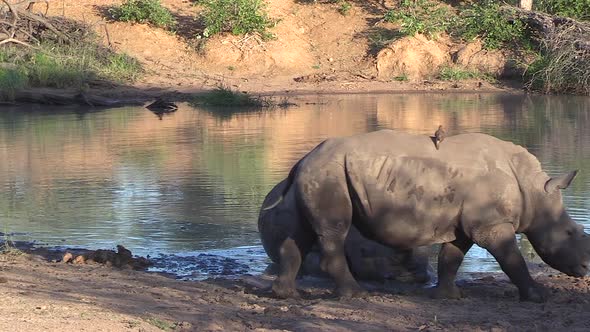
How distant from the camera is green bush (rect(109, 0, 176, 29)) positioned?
3353cm

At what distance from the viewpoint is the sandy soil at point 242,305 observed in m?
6.31

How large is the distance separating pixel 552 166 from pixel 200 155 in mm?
5159

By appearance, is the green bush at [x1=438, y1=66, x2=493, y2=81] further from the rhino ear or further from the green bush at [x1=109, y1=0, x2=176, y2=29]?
the rhino ear

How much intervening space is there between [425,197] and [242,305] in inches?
58.0

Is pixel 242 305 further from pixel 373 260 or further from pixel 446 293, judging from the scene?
pixel 373 260

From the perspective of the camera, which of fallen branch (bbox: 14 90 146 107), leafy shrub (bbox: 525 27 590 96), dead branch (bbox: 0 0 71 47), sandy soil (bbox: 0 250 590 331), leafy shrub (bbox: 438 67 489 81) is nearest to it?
sandy soil (bbox: 0 250 590 331)

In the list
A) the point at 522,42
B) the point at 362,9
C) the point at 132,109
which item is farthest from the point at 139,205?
the point at 362,9

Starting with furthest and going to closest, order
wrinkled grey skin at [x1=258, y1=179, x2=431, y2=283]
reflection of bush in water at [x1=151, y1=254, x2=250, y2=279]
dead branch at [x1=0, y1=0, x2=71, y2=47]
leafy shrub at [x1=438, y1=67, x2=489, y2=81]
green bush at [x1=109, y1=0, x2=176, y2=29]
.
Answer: green bush at [x1=109, y1=0, x2=176, y2=29] → leafy shrub at [x1=438, y1=67, x2=489, y2=81] → dead branch at [x1=0, y1=0, x2=71, y2=47] → reflection of bush in water at [x1=151, y1=254, x2=250, y2=279] → wrinkled grey skin at [x1=258, y1=179, x2=431, y2=283]

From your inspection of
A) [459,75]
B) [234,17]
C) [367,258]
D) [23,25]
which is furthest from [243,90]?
[367,258]

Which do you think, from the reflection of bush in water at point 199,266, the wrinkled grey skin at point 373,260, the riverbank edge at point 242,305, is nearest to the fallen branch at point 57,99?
the reflection of bush in water at point 199,266

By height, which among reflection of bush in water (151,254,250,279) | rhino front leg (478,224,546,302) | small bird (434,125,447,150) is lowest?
reflection of bush in water (151,254,250,279)

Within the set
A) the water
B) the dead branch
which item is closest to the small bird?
the water

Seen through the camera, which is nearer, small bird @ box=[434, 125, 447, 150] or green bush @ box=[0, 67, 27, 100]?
small bird @ box=[434, 125, 447, 150]

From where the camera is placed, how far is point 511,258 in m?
7.59
